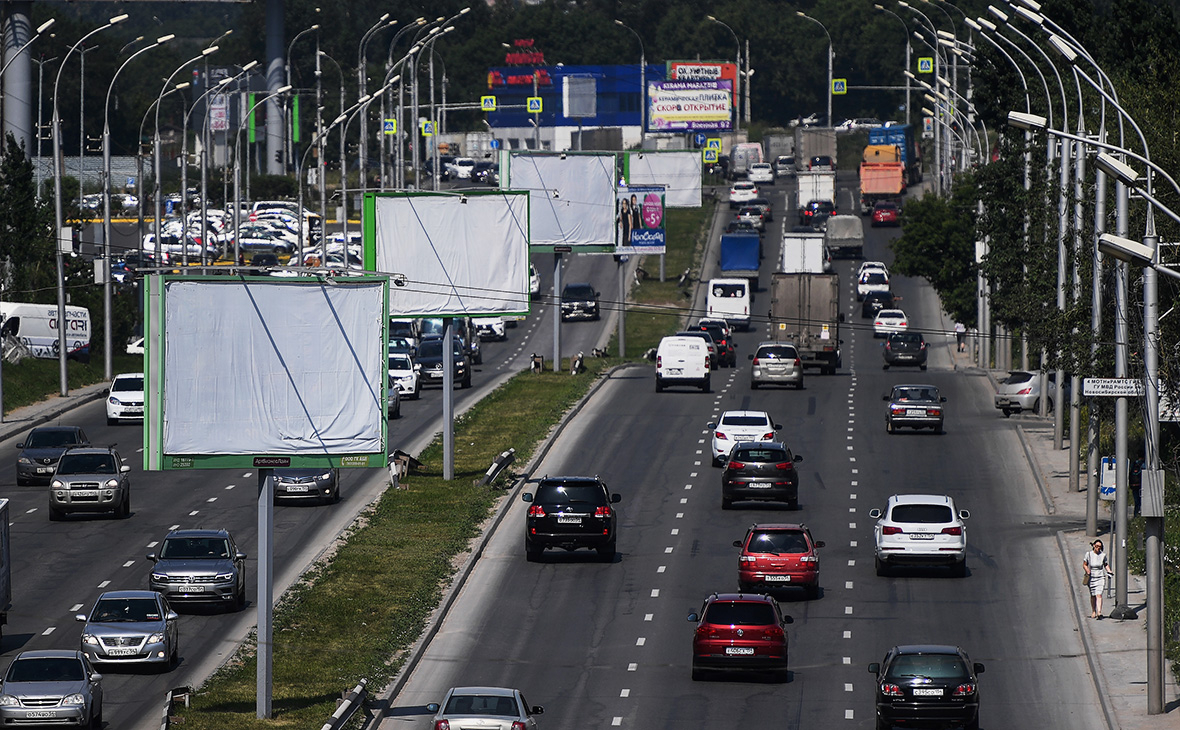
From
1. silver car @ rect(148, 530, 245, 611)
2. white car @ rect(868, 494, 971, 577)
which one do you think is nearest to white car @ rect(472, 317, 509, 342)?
white car @ rect(868, 494, 971, 577)

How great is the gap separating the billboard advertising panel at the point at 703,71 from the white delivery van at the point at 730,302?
57597 mm

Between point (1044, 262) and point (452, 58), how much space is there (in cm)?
14706

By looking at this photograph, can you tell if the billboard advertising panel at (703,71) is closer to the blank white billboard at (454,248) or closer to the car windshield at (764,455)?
the blank white billboard at (454,248)

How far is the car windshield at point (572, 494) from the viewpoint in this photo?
41.4 metres

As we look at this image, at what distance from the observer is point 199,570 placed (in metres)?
36.3

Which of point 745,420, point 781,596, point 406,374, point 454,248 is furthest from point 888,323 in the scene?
point 781,596

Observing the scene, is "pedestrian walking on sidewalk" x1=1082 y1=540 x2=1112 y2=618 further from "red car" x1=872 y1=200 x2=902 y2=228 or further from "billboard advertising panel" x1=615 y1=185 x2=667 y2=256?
"red car" x1=872 y1=200 x2=902 y2=228

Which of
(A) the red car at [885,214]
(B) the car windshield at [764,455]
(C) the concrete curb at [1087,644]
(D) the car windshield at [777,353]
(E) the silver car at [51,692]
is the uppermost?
(A) the red car at [885,214]

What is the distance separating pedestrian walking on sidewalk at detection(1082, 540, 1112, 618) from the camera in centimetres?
3672

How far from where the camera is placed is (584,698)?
31078mm

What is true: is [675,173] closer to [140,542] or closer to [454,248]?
[454,248]

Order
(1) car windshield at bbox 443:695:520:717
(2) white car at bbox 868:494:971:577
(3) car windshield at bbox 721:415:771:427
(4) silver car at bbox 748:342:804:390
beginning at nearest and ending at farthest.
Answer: (1) car windshield at bbox 443:695:520:717 → (2) white car at bbox 868:494:971:577 → (3) car windshield at bbox 721:415:771:427 → (4) silver car at bbox 748:342:804:390

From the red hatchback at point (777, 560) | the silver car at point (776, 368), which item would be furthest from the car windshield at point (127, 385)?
the red hatchback at point (777, 560)

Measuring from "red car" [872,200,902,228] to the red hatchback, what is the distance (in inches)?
3493
